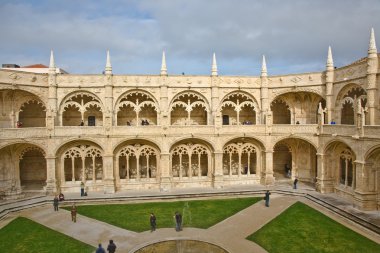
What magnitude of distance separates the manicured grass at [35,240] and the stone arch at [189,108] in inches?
637

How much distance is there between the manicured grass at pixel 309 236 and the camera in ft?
52.9

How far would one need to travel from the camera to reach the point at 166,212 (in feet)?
73.1

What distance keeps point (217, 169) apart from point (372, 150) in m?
13.7

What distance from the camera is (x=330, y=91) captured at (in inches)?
1084

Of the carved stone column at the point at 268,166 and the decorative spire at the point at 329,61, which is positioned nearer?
the decorative spire at the point at 329,61

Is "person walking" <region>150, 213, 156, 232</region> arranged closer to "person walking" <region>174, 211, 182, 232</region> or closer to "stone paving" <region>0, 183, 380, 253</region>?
"stone paving" <region>0, 183, 380, 253</region>

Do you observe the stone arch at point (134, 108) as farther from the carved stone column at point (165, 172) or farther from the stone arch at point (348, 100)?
the stone arch at point (348, 100)

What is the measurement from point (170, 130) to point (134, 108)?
463 cm

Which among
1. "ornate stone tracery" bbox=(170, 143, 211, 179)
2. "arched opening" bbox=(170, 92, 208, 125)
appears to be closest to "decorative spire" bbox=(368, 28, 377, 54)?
"arched opening" bbox=(170, 92, 208, 125)

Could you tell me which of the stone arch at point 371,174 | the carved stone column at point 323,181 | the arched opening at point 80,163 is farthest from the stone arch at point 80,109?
the stone arch at point 371,174

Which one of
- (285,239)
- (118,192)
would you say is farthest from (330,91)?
(118,192)

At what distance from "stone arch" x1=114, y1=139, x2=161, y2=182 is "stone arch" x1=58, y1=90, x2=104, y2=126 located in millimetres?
4583

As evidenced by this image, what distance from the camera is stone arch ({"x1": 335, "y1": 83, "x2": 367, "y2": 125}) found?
Result: 25328 mm

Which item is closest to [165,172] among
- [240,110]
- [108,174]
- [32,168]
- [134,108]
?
[108,174]
